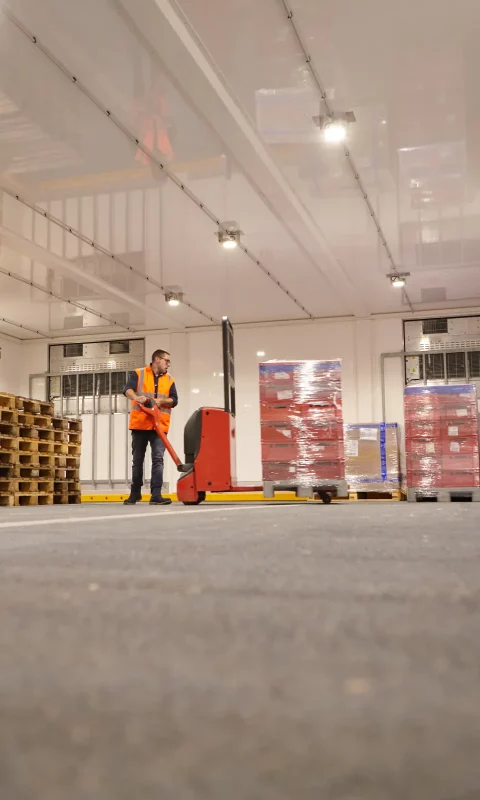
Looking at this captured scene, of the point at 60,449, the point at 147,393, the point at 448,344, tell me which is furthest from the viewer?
the point at 448,344

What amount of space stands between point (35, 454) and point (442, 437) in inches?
262

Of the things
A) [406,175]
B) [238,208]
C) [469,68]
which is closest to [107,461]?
[238,208]

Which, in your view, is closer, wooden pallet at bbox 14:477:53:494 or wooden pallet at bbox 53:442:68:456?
wooden pallet at bbox 14:477:53:494

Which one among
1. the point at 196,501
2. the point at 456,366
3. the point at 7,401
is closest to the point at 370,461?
the point at 456,366

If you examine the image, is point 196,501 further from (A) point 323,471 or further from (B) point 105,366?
(B) point 105,366

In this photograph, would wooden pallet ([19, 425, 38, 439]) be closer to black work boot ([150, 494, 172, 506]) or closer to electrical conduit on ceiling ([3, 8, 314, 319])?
electrical conduit on ceiling ([3, 8, 314, 319])

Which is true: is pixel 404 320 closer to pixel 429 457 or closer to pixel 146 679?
pixel 429 457

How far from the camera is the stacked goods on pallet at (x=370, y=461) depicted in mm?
13742

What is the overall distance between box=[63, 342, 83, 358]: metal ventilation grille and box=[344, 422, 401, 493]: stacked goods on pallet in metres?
8.85

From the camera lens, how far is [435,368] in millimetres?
16828

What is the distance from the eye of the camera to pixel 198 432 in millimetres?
8547

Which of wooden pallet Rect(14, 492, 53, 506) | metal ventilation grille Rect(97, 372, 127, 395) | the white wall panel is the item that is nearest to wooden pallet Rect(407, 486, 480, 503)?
wooden pallet Rect(14, 492, 53, 506)

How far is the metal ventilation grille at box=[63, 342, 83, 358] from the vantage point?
1956cm

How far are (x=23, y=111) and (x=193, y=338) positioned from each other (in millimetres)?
11199
